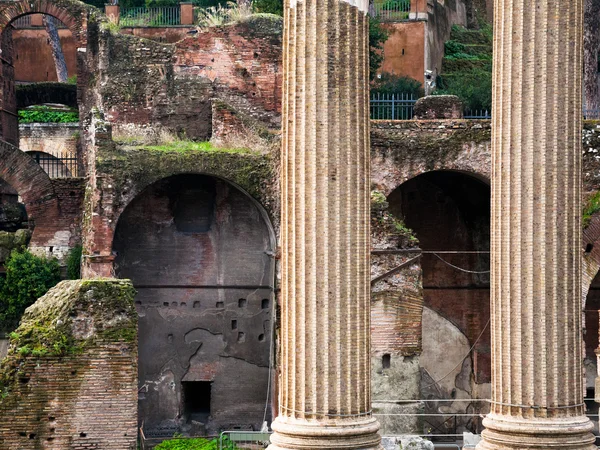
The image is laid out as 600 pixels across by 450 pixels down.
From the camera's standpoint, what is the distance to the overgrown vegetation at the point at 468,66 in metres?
29.2

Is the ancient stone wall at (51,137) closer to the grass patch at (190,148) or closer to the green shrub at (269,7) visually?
the green shrub at (269,7)

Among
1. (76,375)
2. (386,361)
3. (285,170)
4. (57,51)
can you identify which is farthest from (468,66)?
(285,170)

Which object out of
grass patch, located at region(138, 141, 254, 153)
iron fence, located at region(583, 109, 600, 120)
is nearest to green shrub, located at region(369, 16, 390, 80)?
iron fence, located at region(583, 109, 600, 120)

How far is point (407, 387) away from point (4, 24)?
12638 millimetres

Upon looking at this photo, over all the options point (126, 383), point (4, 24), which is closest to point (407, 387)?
point (126, 383)

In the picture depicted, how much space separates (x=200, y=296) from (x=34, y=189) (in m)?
3.92

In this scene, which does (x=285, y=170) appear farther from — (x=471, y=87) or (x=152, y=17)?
(x=152, y=17)

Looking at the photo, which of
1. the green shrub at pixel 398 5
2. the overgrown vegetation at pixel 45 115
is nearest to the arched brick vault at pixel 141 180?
the green shrub at pixel 398 5

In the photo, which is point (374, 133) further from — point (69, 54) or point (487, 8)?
point (69, 54)

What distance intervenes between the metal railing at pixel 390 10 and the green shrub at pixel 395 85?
8.37 ft

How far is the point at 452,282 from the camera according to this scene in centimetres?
2417

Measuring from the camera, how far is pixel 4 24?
2788 cm

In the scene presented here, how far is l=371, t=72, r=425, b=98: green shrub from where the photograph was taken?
2988 cm

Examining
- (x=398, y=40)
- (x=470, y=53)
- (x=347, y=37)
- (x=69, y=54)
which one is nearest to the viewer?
(x=347, y=37)
